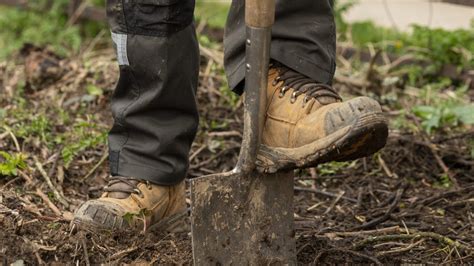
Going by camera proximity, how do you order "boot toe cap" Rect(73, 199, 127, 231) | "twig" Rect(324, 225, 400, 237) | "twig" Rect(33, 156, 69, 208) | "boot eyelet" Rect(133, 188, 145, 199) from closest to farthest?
"boot toe cap" Rect(73, 199, 127, 231)
"boot eyelet" Rect(133, 188, 145, 199)
"twig" Rect(324, 225, 400, 237)
"twig" Rect(33, 156, 69, 208)

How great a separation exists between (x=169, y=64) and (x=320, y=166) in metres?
1.28

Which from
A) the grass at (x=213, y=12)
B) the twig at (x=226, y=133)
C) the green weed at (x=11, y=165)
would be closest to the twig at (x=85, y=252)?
the green weed at (x=11, y=165)

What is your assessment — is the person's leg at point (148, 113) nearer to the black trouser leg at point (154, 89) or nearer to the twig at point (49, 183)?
the black trouser leg at point (154, 89)

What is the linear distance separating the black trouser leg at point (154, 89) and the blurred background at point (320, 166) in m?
0.27

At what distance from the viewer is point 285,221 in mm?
2625

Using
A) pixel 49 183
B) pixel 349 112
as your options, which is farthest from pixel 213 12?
pixel 349 112

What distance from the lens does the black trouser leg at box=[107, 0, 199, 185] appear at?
2.80 meters

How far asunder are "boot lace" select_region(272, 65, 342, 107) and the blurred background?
0.49 meters

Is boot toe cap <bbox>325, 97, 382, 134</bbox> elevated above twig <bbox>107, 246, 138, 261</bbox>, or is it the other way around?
boot toe cap <bbox>325, 97, 382, 134</bbox>

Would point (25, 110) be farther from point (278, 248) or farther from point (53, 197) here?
point (278, 248)

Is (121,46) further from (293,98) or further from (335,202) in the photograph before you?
(335,202)

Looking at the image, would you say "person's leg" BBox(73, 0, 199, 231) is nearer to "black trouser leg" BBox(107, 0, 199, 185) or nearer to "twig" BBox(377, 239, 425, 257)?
"black trouser leg" BBox(107, 0, 199, 185)

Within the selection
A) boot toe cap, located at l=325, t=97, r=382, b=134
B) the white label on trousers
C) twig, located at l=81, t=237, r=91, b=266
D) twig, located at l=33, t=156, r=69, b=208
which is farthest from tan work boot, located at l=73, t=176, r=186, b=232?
A: boot toe cap, located at l=325, t=97, r=382, b=134

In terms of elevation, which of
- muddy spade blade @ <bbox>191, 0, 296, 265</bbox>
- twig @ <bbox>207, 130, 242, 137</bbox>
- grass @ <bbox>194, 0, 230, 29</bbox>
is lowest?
grass @ <bbox>194, 0, 230, 29</bbox>
